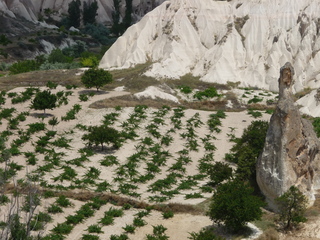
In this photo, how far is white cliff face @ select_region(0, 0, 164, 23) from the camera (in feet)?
369

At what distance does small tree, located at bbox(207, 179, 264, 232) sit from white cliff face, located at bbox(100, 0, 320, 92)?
1314 inches

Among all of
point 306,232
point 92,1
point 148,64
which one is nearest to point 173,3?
point 148,64

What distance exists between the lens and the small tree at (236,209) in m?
20.7

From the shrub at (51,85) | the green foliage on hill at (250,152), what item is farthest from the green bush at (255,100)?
the shrub at (51,85)

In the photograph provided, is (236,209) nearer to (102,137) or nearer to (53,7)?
(102,137)

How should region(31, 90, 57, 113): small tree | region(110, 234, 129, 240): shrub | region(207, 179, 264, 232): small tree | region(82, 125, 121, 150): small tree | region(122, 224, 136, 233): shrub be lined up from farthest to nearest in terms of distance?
region(31, 90, 57, 113): small tree < region(82, 125, 121, 150): small tree < region(122, 224, 136, 233): shrub < region(110, 234, 129, 240): shrub < region(207, 179, 264, 232): small tree

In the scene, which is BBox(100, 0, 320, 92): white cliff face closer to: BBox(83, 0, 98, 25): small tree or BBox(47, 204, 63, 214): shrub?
BBox(47, 204, 63, 214): shrub

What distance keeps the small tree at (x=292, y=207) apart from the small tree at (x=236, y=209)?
1.05 metres

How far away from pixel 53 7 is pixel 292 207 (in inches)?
4708

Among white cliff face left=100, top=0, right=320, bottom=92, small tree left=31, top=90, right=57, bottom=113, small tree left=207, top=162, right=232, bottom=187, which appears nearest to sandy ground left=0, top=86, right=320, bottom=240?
small tree left=31, top=90, right=57, bottom=113

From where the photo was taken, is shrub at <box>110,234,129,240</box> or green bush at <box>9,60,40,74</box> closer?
shrub at <box>110,234,129,240</box>

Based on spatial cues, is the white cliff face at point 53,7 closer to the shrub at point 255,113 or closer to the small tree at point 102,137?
the shrub at point 255,113

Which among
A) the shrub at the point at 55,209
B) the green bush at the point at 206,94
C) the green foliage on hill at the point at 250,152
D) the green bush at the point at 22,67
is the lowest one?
the shrub at the point at 55,209

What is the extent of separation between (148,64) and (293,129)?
37641 mm
